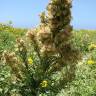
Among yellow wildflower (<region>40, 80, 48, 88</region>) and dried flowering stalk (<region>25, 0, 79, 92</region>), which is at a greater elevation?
dried flowering stalk (<region>25, 0, 79, 92</region>)

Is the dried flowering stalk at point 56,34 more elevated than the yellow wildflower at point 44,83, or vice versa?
A: the dried flowering stalk at point 56,34

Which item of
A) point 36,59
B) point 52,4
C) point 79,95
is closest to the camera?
point 52,4

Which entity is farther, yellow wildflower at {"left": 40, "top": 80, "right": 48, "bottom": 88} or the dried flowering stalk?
yellow wildflower at {"left": 40, "top": 80, "right": 48, "bottom": 88}

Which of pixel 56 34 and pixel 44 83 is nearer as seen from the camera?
pixel 56 34

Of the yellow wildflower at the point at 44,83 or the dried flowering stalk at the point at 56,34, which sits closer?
the dried flowering stalk at the point at 56,34

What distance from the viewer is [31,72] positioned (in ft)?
16.5

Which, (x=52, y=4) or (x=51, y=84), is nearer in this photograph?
(x=52, y=4)

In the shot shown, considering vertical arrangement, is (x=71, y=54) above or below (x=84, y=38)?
above

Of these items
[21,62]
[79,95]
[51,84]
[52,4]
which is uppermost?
[52,4]

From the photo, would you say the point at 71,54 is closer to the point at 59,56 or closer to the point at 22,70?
the point at 59,56

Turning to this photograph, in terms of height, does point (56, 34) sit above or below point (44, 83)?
above

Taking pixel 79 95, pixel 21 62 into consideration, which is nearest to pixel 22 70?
pixel 21 62

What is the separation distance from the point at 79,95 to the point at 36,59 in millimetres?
2783

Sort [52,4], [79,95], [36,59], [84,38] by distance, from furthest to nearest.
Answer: [84,38]
[79,95]
[36,59]
[52,4]
